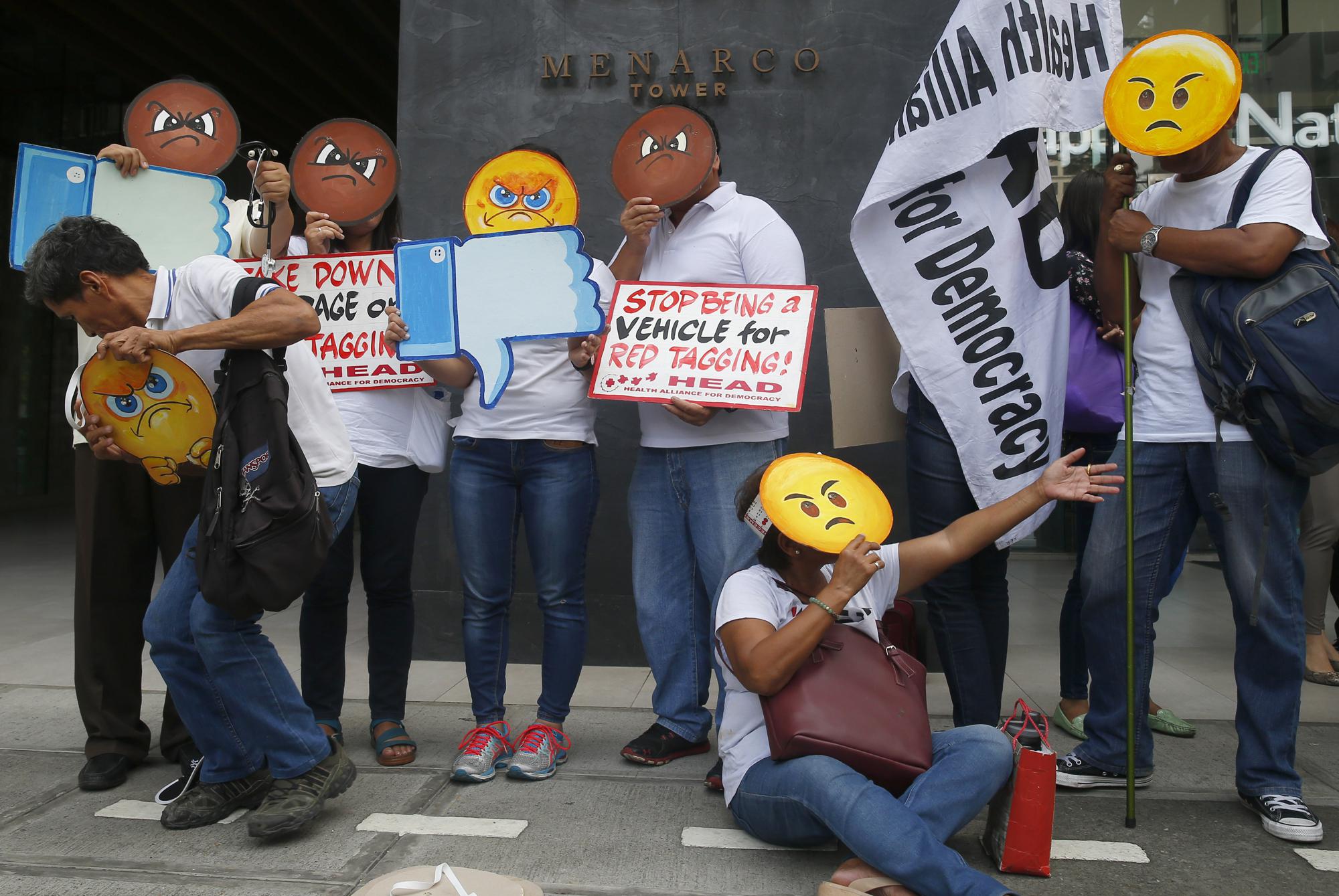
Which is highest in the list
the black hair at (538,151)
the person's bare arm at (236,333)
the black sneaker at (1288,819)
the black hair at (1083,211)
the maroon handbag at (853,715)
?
the black hair at (538,151)

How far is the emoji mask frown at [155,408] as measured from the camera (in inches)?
107

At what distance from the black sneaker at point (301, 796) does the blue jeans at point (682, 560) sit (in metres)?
0.95

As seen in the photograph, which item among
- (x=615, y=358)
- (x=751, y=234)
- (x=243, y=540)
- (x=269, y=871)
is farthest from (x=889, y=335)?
(x=269, y=871)

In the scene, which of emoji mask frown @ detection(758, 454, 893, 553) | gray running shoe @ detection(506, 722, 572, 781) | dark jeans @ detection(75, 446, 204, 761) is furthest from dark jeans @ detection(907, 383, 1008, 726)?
dark jeans @ detection(75, 446, 204, 761)

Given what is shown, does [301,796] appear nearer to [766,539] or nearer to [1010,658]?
[766,539]

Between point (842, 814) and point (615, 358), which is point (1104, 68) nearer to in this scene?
point (615, 358)

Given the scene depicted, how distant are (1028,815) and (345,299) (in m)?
2.56

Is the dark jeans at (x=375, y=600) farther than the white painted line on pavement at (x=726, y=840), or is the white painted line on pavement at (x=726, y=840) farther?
the dark jeans at (x=375, y=600)

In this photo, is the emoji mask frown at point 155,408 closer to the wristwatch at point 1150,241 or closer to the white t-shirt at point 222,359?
the white t-shirt at point 222,359

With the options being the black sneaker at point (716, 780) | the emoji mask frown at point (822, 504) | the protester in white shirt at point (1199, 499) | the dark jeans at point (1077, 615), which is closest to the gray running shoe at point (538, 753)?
the black sneaker at point (716, 780)

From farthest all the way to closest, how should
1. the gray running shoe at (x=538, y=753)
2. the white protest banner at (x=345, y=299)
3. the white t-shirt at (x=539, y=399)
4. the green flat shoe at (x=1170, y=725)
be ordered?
the green flat shoe at (x=1170, y=725), the white protest banner at (x=345, y=299), the white t-shirt at (x=539, y=399), the gray running shoe at (x=538, y=753)

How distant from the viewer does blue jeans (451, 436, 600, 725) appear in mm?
3260

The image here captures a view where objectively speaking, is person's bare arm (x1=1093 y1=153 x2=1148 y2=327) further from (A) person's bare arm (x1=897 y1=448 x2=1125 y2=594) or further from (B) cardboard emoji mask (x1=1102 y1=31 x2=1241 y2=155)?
(A) person's bare arm (x1=897 y1=448 x2=1125 y2=594)

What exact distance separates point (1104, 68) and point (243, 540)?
2.70 m
